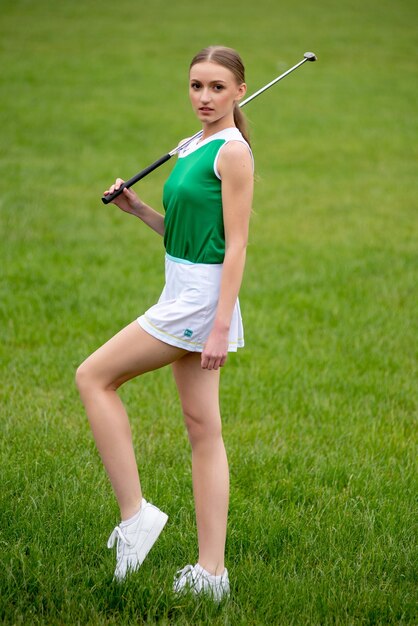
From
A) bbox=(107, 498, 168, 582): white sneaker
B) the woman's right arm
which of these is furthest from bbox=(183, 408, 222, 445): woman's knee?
the woman's right arm

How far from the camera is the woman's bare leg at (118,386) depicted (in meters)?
3.53

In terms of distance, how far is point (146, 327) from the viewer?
11.6ft

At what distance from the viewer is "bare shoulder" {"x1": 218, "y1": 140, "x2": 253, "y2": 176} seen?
340 cm

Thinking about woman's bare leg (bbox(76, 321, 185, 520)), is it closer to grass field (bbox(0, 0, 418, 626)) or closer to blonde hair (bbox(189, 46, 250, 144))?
grass field (bbox(0, 0, 418, 626))

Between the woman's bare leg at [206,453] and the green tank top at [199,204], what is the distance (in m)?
0.42

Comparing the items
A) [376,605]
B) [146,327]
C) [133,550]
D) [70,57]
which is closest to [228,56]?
[146,327]

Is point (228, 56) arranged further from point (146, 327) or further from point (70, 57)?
point (70, 57)

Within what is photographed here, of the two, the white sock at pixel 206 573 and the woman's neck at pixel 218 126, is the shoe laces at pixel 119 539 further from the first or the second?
the woman's neck at pixel 218 126

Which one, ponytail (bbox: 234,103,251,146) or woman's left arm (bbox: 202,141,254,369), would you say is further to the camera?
ponytail (bbox: 234,103,251,146)

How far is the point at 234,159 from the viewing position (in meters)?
3.40

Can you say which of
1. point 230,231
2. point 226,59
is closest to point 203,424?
point 230,231

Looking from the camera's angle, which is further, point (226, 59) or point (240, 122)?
point (240, 122)

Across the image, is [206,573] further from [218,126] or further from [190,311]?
[218,126]

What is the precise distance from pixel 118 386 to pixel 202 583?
0.83 metres
